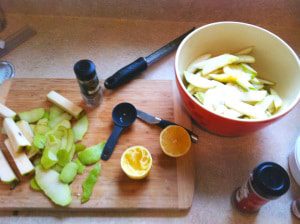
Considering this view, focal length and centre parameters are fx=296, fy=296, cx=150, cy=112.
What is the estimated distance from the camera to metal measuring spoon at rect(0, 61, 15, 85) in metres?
0.93

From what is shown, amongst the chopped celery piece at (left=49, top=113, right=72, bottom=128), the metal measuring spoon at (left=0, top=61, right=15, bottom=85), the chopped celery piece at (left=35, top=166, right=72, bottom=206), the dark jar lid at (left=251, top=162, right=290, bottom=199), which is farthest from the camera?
the metal measuring spoon at (left=0, top=61, right=15, bottom=85)

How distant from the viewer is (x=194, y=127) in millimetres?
853

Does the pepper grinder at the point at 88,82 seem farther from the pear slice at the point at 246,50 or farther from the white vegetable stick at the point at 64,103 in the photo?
the pear slice at the point at 246,50

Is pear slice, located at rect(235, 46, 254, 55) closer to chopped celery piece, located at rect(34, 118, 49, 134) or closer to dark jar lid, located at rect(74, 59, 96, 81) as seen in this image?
dark jar lid, located at rect(74, 59, 96, 81)

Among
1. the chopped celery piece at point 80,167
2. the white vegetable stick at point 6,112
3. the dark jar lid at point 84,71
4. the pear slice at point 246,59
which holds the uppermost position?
the dark jar lid at point 84,71

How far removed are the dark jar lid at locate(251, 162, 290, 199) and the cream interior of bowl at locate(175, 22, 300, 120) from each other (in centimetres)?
21

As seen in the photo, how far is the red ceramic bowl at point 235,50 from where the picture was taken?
0.73 metres

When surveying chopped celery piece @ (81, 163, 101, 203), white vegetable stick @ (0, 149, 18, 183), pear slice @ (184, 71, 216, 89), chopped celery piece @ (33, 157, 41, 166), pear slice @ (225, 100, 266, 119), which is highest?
pear slice @ (184, 71, 216, 89)

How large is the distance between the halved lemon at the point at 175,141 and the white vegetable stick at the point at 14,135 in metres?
0.35

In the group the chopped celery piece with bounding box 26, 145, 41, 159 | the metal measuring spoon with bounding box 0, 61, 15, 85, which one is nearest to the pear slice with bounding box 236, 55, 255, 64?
the chopped celery piece with bounding box 26, 145, 41, 159

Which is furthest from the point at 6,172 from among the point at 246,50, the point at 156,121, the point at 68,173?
the point at 246,50

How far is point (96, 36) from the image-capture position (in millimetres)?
1027

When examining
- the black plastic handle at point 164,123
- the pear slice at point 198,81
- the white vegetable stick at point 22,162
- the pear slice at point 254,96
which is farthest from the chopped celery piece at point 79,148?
the pear slice at point 254,96

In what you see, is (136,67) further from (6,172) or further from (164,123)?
(6,172)
